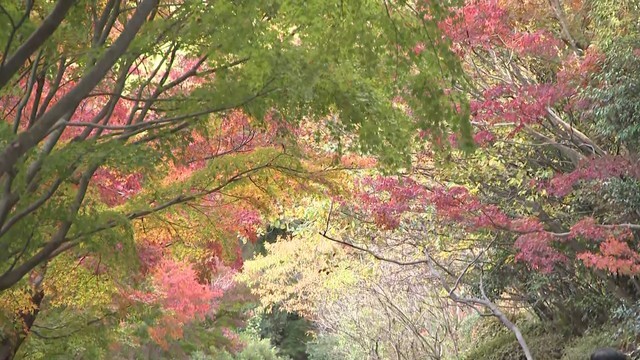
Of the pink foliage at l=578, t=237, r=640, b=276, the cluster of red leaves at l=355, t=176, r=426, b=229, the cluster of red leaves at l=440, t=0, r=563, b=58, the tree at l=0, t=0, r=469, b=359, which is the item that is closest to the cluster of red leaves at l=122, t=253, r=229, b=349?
the cluster of red leaves at l=355, t=176, r=426, b=229

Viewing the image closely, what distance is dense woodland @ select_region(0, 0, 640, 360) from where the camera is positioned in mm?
5312

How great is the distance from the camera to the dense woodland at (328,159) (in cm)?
531

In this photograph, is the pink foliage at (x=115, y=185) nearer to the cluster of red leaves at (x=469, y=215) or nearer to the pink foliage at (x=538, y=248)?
the cluster of red leaves at (x=469, y=215)

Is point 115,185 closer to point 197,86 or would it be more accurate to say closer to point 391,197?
point 197,86

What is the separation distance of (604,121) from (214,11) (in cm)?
638

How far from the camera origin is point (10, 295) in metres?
8.51

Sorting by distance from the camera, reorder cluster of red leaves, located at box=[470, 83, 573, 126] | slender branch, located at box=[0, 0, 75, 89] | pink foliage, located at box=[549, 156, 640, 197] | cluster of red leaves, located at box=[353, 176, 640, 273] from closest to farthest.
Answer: slender branch, located at box=[0, 0, 75, 89], pink foliage, located at box=[549, 156, 640, 197], cluster of red leaves, located at box=[470, 83, 573, 126], cluster of red leaves, located at box=[353, 176, 640, 273]

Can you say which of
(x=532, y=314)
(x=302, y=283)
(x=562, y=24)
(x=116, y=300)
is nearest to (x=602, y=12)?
(x=562, y=24)

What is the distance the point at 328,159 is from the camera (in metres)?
8.81

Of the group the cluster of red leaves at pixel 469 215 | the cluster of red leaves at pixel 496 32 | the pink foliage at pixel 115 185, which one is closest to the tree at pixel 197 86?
the pink foliage at pixel 115 185

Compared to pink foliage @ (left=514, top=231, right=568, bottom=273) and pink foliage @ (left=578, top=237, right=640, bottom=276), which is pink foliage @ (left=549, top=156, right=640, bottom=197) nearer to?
pink foliage @ (left=578, top=237, right=640, bottom=276)

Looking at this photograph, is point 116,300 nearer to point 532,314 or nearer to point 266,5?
point 266,5

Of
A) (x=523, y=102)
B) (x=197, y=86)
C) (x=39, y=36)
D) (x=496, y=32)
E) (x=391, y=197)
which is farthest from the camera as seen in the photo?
(x=391, y=197)

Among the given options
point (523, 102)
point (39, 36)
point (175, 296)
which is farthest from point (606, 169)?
point (175, 296)
